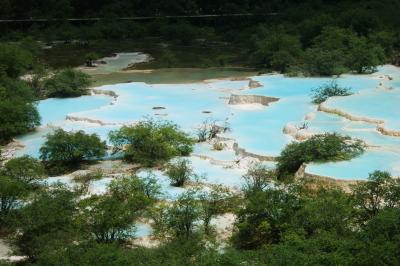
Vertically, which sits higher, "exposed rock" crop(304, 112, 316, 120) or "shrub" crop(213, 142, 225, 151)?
"exposed rock" crop(304, 112, 316, 120)

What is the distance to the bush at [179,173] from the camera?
12.9m

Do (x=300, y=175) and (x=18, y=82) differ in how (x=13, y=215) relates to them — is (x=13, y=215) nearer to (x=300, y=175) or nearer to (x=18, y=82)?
(x=300, y=175)

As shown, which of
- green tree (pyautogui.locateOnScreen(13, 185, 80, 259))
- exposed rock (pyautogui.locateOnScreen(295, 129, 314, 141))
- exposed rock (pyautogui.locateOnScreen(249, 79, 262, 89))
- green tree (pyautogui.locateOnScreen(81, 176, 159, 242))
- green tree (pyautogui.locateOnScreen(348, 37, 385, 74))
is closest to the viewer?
green tree (pyautogui.locateOnScreen(13, 185, 80, 259))

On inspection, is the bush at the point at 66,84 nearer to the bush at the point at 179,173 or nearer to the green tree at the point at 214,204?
the bush at the point at 179,173

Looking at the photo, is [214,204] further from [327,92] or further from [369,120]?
[327,92]

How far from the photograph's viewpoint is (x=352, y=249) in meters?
8.09

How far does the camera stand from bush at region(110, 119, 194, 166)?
1424 cm

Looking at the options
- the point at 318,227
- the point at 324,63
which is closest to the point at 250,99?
the point at 324,63

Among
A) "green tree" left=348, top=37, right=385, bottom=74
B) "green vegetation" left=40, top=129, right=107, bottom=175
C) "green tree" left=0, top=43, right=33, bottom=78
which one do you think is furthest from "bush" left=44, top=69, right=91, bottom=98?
"green tree" left=348, top=37, right=385, bottom=74

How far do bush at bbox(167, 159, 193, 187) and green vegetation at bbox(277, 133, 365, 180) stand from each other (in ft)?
6.47

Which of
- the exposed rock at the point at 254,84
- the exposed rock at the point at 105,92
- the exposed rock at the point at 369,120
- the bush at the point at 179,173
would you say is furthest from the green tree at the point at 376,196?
the exposed rock at the point at 105,92

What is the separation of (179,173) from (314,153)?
2.94 m

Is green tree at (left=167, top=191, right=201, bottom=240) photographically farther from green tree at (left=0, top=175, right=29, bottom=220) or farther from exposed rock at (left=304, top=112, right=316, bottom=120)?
exposed rock at (left=304, top=112, right=316, bottom=120)

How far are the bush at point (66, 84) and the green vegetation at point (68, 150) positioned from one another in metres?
6.98
